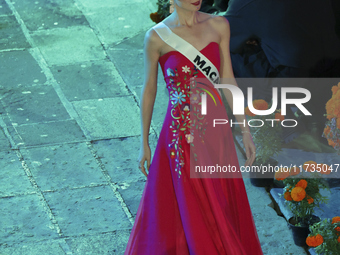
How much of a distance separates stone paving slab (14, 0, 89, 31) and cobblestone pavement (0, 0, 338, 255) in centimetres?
2

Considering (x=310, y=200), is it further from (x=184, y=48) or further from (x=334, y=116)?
(x=184, y=48)

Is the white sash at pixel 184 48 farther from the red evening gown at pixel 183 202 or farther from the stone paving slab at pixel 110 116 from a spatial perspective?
the stone paving slab at pixel 110 116

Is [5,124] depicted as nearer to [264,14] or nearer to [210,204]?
[264,14]

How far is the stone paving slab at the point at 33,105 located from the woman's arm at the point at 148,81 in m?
3.20

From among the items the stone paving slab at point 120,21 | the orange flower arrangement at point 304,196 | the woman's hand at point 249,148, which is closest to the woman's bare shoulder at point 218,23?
the woman's hand at point 249,148

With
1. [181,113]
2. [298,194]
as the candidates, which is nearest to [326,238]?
[298,194]

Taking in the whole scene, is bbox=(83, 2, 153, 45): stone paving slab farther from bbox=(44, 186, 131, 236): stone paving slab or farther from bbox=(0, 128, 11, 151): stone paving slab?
bbox=(44, 186, 131, 236): stone paving slab

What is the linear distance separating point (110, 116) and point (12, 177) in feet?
5.01

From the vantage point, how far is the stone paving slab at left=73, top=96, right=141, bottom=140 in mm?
6973

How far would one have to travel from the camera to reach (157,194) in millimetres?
4133

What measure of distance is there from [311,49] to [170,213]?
8.71 feet

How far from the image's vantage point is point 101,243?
17.0 feet

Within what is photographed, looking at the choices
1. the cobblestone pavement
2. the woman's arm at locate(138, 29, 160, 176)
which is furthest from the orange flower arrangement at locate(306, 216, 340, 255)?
the woman's arm at locate(138, 29, 160, 176)

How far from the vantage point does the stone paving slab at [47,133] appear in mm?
6797
